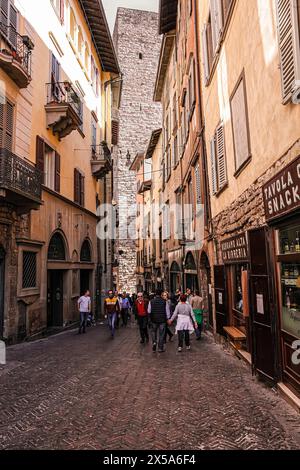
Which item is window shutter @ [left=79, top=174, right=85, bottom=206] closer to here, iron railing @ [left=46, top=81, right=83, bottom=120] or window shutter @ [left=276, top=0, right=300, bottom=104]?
iron railing @ [left=46, top=81, right=83, bottom=120]

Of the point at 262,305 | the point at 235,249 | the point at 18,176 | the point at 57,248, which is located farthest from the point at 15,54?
the point at 262,305

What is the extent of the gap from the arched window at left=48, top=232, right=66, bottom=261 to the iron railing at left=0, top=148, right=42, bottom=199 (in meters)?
3.71

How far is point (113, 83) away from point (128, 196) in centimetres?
1706

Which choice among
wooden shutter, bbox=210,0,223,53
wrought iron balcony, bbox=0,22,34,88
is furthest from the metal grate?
wooden shutter, bbox=210,0,223,53

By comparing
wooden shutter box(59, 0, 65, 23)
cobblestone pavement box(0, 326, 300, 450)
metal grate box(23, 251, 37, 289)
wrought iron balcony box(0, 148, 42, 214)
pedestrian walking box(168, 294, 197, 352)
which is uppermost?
wooden shutter box(59, 0, 65, 23)

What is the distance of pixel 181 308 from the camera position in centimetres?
1010

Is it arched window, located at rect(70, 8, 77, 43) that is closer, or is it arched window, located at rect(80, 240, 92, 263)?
arched window, located at rect(70, 8, 77, 43)

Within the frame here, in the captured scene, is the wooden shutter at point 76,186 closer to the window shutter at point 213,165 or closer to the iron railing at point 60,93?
the iron railing at point 60,93

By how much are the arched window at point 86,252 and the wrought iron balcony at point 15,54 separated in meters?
9.91

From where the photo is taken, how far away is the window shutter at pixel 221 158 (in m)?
9.97

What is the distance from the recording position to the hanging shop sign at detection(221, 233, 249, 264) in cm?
791
